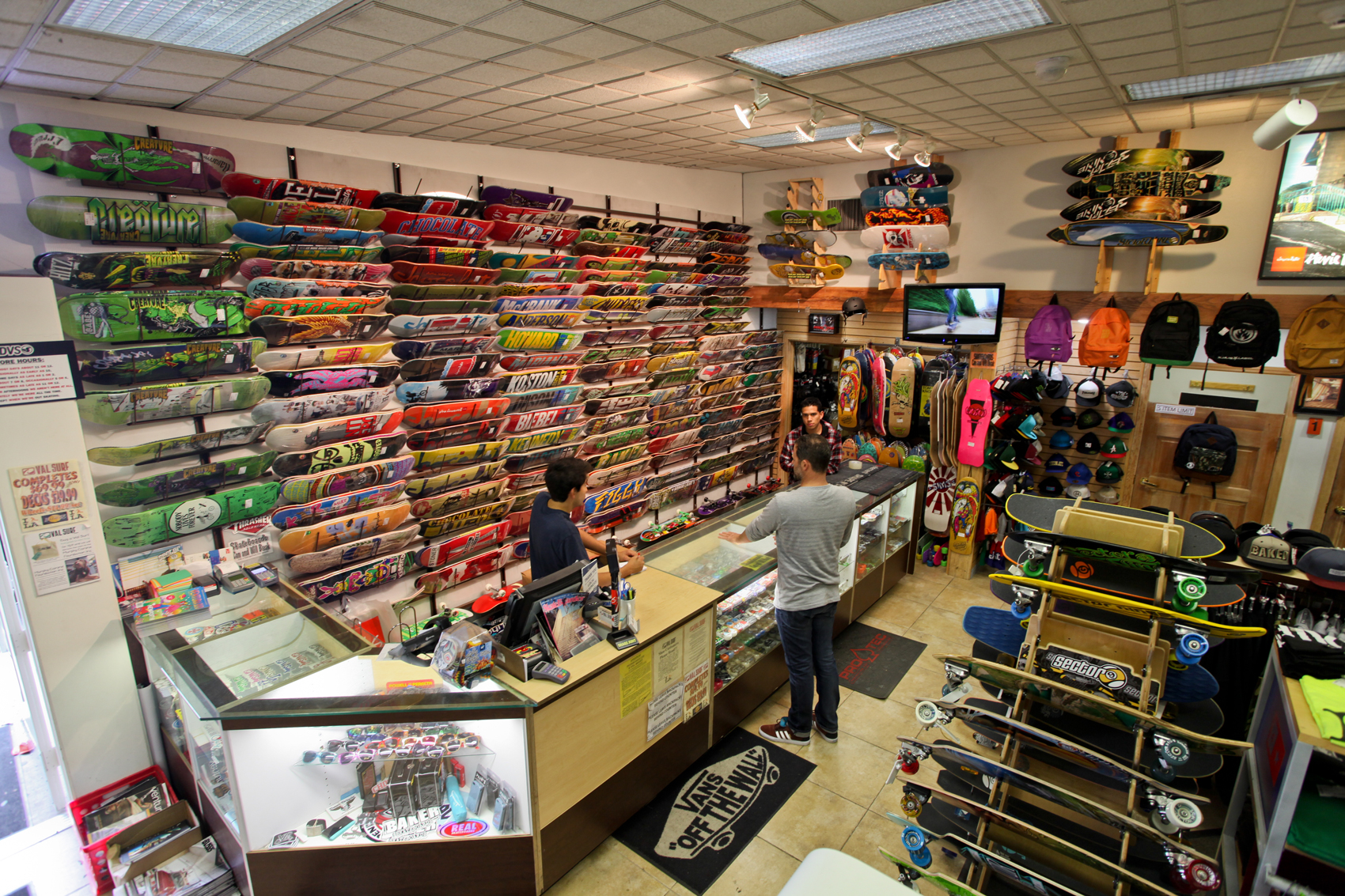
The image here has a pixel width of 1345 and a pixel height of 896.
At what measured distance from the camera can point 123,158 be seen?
3.26 meters

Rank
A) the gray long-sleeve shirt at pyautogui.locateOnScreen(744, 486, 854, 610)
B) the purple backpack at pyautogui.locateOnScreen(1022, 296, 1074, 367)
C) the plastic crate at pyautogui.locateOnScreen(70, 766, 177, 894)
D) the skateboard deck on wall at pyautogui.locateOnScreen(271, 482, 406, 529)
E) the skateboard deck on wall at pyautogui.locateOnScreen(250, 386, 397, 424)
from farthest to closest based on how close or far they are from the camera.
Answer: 1. the purple backpack at pyautogui.locateOnScreen(1022, 296, 1074, 367)
2. the skateboard deck on wall at pyautogui.locateOnScreen(271, 482, 406, 529)
3. the skateboard deck on wall at pyautogui.locateOnScreen(250, 386, 397, 424)
4. the gray long-sleeve shirt at pyautogui.locateOnScreen(744, 486, 854, 610)
5. the plastic crate at pyautogui.locateOnScreen(70, 766, 177, 894)

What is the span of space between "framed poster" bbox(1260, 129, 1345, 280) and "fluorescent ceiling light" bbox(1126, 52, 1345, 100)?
1.46 metres

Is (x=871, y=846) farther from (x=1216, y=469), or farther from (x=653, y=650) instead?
(x=1216, y=469)

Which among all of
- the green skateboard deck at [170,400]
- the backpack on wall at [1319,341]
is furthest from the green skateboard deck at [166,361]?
the backpack on wall at [1319,341]

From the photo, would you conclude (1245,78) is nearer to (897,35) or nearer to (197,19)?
(897,35)

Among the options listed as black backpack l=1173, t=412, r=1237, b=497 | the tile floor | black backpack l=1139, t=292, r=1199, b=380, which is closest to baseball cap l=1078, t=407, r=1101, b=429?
black backpack l=1173, t=412, r=1237, b=497

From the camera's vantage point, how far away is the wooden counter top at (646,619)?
2.70 metres

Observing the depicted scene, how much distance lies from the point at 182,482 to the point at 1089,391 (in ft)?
23.9

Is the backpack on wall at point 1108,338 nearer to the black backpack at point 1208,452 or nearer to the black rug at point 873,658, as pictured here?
the black backpack at point 1208,452

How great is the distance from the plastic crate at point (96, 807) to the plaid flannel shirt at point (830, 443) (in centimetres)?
473

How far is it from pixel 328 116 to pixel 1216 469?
760cm

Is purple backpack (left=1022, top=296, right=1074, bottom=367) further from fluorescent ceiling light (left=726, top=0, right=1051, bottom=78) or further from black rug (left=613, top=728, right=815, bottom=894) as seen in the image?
black rug (left=613, top=728, right=815, bottom=894)

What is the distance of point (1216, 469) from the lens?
19.0ft

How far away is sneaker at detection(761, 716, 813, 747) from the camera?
3965mm
